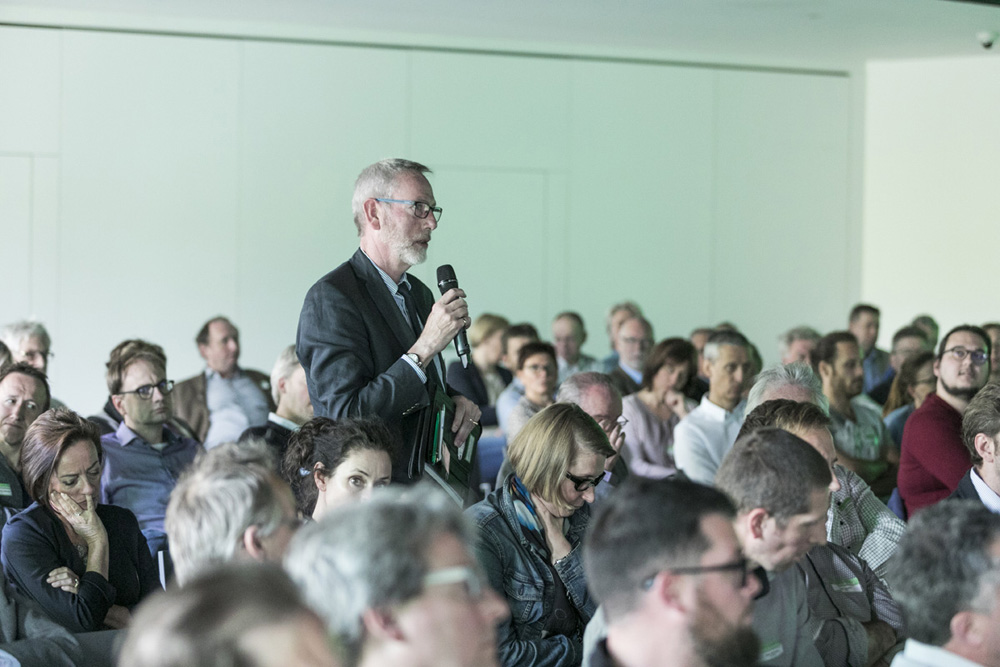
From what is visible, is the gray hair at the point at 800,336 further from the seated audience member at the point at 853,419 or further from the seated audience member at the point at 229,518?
the seated audience member at the point at 229,518

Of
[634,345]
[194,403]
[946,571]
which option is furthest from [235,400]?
[946,571]

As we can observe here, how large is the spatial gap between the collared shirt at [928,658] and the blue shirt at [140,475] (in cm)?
283

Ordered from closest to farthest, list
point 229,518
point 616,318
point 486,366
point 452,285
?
1. point 229,518
2. point 452,285
3. point 486,366
4. point 616,318

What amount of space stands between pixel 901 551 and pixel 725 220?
7560mm

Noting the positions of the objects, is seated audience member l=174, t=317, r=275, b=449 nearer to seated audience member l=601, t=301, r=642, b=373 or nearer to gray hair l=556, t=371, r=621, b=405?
gray hair l=556, t=371, r=621, b=405

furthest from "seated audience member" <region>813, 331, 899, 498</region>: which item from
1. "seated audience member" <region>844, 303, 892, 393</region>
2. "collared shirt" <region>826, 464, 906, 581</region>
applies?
"seated audience member" <region>844, 303, 892, 393</region>

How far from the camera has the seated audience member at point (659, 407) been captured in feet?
16.4

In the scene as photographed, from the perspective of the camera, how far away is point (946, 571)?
181cm

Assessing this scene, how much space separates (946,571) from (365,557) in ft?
3.39

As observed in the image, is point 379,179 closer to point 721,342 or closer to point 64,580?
point 64,580

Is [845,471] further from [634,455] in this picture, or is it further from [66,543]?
[66,543]

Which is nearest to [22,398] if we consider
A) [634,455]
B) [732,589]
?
[634,455]

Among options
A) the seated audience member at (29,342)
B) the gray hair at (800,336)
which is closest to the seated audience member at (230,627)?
the seated audience member at (29,342)

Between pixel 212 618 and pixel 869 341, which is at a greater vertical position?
pixel 869 341
